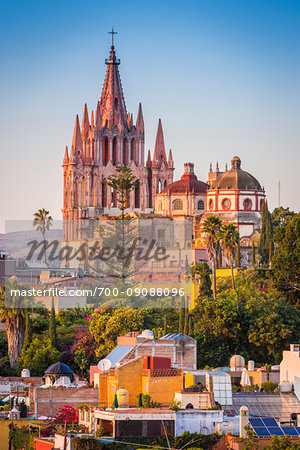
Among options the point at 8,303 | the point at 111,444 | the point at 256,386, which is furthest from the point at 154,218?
the point at 111,444

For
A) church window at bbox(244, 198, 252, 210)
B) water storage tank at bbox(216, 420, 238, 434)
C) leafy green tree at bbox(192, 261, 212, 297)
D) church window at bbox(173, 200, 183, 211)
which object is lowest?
water storage tank at bbox(216, 420, 238, 434)

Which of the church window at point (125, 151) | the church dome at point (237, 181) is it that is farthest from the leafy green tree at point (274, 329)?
the church window at point (125, 151)

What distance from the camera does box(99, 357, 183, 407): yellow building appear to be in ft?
121

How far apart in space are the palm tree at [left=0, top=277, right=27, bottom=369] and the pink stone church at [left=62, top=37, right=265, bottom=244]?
4352cm

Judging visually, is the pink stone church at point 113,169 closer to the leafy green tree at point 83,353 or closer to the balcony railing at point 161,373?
the leafy green tree at point 83,353

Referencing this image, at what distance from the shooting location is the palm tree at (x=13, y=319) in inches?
2441

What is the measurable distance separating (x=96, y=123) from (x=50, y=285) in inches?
1801

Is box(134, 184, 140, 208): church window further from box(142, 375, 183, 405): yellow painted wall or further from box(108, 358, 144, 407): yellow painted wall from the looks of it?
box(142, 375, 183, 405): yellow painted wall

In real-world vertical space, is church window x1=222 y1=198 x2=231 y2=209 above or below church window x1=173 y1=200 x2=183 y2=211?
below

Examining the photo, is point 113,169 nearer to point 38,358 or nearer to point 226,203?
point 226,203

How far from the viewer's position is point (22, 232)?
117062 mm

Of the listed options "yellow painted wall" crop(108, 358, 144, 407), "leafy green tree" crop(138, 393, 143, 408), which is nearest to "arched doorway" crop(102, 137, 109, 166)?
"yellow painted wall" crop(108, 358, 144, 407)

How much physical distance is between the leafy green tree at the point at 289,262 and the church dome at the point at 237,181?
1175 inches

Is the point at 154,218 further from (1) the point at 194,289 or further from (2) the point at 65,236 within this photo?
(1) the point at 194,289
